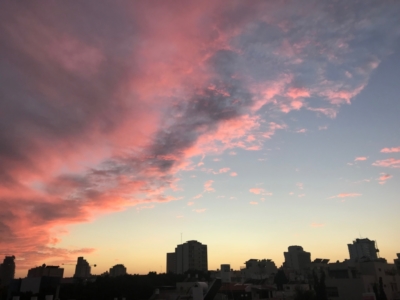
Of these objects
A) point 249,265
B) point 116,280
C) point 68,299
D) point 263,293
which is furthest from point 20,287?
point 249,265

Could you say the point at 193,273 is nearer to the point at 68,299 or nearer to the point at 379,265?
the point at 68,299

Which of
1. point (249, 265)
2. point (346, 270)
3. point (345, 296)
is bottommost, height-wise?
point (345, 296)

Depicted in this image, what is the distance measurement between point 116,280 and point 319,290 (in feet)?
194

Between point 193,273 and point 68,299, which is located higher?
point 193,273

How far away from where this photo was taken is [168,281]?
117062 millimetres

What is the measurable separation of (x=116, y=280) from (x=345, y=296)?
63829 mm

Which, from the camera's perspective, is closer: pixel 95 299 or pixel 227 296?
pixel 227 296

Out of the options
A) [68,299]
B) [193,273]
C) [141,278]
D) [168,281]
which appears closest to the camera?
[68,299]

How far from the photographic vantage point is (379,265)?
253 feet

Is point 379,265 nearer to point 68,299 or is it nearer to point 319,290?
point 319,290

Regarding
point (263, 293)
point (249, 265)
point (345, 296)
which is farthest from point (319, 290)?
point (249, 265)

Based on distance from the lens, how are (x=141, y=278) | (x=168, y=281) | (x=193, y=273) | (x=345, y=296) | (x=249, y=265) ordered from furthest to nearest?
1. (x=249, y=265)
2. (x=193, y=273)
3. (x=168, y=281)
4. (x=141, y=278)
5. (x=345, y=296)

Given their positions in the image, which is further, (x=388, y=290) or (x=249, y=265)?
(x=249, y=265)

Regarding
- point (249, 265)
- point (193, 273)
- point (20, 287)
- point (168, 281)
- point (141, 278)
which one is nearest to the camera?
point (20, 287)
